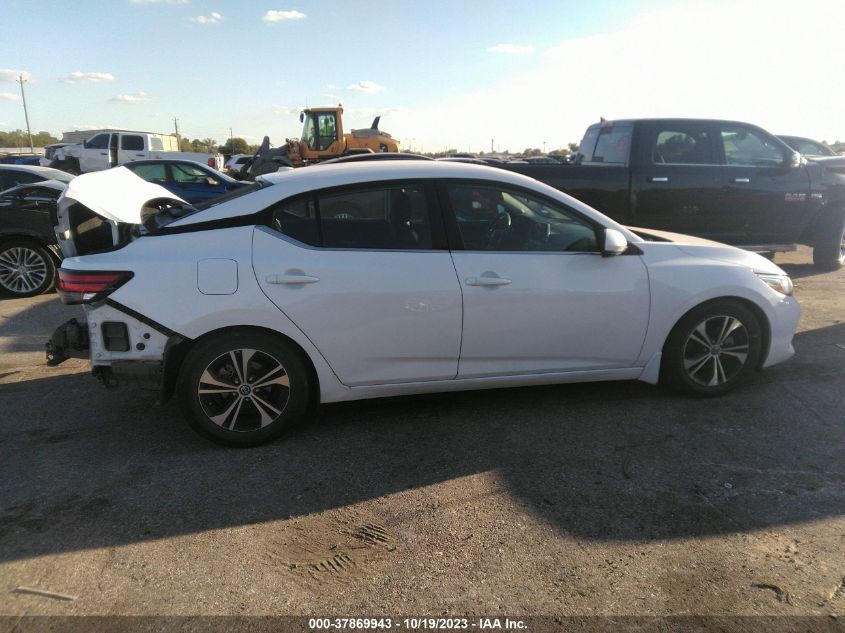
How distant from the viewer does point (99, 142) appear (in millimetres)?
27297

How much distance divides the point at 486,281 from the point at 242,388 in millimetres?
1588

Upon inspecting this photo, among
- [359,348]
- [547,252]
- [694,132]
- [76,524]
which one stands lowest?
[76,524]

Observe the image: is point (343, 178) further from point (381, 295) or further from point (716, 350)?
point (716, 350)

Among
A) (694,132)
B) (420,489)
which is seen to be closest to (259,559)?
(420,489)

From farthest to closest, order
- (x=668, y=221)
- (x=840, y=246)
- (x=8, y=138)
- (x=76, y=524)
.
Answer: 1. (x=8, y=138)
2. (x=840, y=246)
3. (x=668, y=221)
4. (x=76, y=524)

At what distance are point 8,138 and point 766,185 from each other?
106 metres

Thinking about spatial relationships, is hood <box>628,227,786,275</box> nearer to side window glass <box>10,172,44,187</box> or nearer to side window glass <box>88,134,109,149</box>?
side window glass <box>10,172,44,187</box>

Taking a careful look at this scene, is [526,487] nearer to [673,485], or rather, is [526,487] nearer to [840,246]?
[673,485]

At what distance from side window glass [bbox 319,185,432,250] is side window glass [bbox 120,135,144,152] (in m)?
27.1

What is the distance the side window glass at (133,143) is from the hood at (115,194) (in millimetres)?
25583

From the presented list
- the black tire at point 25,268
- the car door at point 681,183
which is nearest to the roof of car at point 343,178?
the car door at point 681,183

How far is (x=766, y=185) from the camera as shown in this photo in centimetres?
823

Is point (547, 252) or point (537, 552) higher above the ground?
point (547, 252)

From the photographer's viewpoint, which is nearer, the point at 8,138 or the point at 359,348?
the point at 359,348
